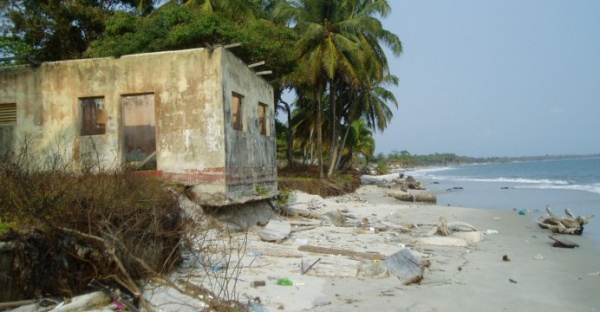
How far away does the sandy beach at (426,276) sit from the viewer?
621 cm

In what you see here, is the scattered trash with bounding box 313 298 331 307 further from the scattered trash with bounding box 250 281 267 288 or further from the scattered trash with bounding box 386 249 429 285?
the scattered trash with bounding box 386 249 429 285

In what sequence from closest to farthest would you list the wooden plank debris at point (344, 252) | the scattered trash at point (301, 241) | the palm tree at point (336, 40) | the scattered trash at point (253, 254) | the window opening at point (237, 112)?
the scattered trash at point (253, 254), the wooden plank debris at point (344, 252), the scattered trash at point (301, 241), the window opening at point (237, 112), the palm tree at point (336, 40)

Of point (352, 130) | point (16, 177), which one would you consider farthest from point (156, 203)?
point (352, 130)

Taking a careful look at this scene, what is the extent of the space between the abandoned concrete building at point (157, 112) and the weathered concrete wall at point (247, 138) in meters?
0.03

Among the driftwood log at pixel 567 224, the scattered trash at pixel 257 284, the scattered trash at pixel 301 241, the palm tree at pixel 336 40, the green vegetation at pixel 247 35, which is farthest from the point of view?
the palm tree at pixel 336 40

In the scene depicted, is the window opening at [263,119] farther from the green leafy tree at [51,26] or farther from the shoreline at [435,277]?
the green leafy tree at [51,26]

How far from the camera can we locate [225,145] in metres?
10.8

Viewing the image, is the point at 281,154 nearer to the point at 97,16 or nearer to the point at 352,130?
the point at 352,130

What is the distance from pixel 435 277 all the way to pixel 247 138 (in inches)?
252

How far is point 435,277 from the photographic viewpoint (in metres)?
7.64

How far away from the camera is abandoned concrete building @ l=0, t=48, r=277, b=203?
10.8 m

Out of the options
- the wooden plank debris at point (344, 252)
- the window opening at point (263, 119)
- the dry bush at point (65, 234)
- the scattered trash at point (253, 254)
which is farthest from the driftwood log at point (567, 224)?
the dry bush at point (65, 234)

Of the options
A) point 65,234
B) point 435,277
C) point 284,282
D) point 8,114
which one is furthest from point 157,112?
point 435,277

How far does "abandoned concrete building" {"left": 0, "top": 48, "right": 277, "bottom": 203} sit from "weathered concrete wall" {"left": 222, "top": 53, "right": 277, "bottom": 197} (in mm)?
27
